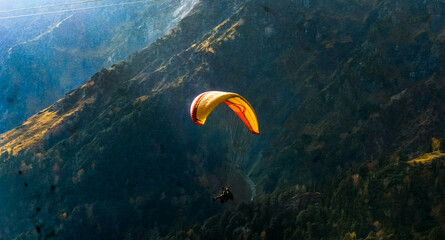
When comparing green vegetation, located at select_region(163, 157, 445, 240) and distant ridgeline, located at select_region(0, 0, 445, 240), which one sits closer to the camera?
green vegetation, located at select_region(163, 157, 445, 240)

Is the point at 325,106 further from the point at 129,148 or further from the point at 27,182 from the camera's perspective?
the point at 27,182

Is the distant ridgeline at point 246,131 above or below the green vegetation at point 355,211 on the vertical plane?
above

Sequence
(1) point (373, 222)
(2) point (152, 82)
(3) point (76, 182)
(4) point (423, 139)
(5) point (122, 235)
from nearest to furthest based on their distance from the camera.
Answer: (1) point (373, 222) < (4) point (423, 139) < (5) point (122, 235) < (3) point (76, 182) < (2) point (152, 82)

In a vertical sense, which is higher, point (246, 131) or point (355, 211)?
point (246, 131)

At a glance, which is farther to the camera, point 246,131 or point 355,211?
point 246,131

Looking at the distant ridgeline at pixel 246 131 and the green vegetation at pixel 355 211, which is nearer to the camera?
the green vegetation at pixel 355 211

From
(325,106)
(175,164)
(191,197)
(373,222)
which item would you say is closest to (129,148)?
(175,164)

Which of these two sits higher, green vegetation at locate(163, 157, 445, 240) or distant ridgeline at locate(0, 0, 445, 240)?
distant ridgeline at locate(0, 0, 445, 240)

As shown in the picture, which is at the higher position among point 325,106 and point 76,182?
point 76,182
